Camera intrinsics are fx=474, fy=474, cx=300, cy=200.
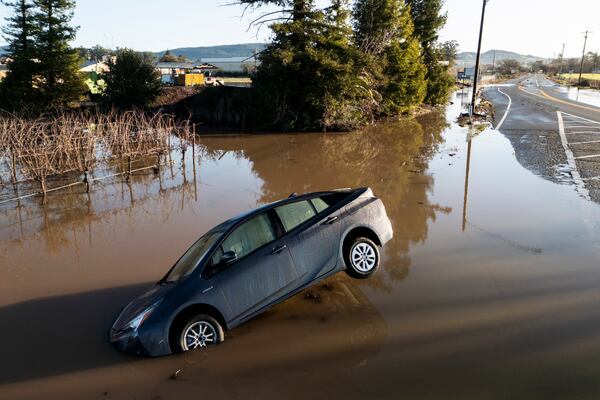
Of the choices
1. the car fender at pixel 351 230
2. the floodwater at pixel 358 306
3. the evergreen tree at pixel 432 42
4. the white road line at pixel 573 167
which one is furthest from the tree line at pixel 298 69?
the car fender at pixel 351 230

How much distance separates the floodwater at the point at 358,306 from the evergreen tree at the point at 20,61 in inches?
852

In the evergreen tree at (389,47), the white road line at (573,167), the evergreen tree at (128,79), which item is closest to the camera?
the white road line at (573,167)

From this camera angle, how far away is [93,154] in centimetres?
1462

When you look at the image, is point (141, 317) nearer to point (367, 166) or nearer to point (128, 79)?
point (367, 166)

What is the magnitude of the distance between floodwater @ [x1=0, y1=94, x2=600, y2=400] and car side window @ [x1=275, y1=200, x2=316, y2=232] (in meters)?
Result: 1.22

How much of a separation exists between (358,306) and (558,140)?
1790cm

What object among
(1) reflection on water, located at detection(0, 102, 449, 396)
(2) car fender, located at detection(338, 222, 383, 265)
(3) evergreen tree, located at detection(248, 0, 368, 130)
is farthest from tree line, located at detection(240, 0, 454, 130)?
(2) car fender, located at detection(338, 222, 383, 265)

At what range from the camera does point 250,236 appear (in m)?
5.86

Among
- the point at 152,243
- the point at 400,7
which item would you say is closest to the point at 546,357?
the point at 152,243

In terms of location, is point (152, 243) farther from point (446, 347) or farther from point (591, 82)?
point (591, 82)

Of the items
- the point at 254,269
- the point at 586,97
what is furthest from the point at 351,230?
the point at 586,97

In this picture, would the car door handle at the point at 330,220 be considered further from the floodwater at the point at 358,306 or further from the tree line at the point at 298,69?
the tree line at the point at 298,69

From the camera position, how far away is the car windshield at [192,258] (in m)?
5.67

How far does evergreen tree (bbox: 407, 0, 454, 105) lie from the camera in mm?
40469
